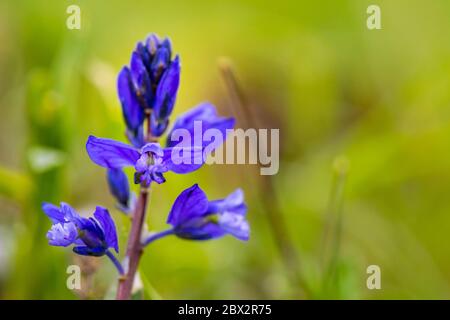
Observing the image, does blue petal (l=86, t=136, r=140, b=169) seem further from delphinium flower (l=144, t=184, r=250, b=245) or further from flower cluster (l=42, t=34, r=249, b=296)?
delphinium flower (l=144, t=184, r=250, b=245)

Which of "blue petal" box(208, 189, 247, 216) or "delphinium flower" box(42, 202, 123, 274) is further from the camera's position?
"blue petal" box(208, 189, 247, 216)

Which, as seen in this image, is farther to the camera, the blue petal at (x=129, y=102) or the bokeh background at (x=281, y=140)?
the bokeh background at (x=281, y=140)

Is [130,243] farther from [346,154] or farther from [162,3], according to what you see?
[162,3]

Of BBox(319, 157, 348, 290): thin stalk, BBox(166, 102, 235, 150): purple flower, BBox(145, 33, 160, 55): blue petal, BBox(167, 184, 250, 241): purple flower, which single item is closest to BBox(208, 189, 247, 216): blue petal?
BBox(167, 184, 250, 241): purple flower

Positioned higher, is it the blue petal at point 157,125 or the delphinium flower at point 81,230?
the blue petal at point 157,125

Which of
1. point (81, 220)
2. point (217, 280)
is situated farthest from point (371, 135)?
point (81, 220)

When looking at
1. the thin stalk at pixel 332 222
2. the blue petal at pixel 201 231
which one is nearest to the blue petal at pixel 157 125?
the blue petal at pixel 201 231

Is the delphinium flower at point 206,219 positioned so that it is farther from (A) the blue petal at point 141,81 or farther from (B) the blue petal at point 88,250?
(A) the blue petal at point 141,81
